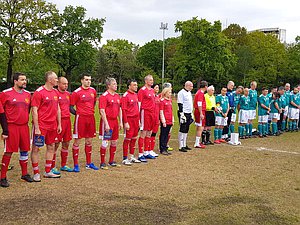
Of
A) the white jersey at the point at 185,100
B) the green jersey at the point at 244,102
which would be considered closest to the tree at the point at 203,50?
the green jersey at the point at 244,102

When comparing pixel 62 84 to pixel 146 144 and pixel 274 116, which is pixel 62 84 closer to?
pixel 146 144

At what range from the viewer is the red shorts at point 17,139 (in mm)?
6340

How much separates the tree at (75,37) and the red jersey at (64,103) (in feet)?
152

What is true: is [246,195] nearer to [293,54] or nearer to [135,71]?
[293,54]

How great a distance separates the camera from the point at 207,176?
7.52 meters

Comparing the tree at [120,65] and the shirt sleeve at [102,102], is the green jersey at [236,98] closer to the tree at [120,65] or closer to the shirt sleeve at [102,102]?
the shirt sleeve at [102,102]

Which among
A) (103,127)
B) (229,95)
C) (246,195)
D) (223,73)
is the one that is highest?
(223,73)

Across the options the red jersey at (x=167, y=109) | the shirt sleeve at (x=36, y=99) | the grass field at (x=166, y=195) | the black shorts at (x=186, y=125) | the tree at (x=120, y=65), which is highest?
the tree at (x=120, y=65)

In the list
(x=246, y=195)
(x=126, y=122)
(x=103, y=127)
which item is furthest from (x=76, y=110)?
(x=246, y=195)

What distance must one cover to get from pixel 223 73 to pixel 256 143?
47005 mm

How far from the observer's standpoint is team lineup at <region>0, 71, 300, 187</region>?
6.49 metres

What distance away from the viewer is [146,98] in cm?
912

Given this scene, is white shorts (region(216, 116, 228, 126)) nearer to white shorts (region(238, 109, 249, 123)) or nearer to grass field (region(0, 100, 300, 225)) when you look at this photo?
white shorts (region(238, 109, 249, 123))

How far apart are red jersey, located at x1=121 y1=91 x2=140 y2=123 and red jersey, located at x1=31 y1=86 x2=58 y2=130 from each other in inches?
76.8
